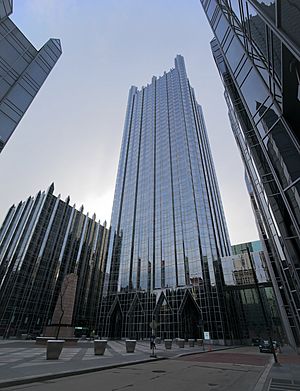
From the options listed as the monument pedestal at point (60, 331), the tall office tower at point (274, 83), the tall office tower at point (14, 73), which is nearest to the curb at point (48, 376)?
the tall office tower at point (14, 73)

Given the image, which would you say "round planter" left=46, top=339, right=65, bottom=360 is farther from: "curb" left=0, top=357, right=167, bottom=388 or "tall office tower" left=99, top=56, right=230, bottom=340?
"tall office tower" left=99, top=56, right=230, bottom=340

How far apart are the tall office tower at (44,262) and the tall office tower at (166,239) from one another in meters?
17.3

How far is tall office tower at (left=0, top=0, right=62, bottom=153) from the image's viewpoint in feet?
42.4

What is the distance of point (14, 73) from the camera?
45.3ft

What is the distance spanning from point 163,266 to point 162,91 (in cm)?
7780

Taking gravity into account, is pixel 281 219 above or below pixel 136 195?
below

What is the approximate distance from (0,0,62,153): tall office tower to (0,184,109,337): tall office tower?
2474 inches

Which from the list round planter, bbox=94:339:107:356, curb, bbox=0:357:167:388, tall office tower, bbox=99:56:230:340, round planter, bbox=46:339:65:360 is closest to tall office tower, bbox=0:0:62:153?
curb, bbox=0:357:167:388

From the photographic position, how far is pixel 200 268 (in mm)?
55531

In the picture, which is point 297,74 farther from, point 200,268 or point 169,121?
point 169,121

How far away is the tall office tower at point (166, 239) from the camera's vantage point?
54.9 metres

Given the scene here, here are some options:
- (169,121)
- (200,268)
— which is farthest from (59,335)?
(169,121)

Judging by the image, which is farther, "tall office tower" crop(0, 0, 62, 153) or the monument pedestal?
the monument pedestal

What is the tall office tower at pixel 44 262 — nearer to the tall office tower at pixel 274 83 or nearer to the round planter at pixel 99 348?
the round planter at pixel 99 348
